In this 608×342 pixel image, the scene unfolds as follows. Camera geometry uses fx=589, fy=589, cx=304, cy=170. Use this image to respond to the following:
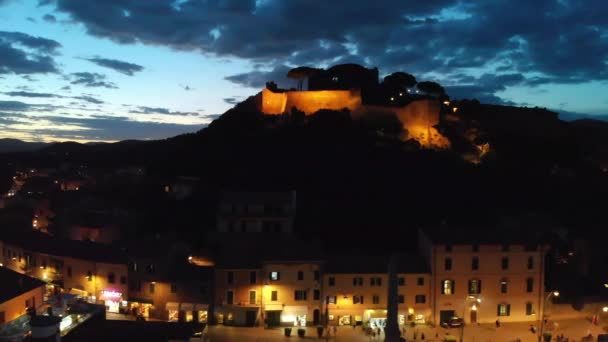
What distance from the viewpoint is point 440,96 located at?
93.2 meters

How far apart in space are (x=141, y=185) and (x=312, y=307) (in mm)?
34936

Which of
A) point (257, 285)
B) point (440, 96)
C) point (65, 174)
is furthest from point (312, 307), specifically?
point (65, 174)

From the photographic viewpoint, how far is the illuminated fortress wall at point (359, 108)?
3157 inches

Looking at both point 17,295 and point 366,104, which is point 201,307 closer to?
point 17,295

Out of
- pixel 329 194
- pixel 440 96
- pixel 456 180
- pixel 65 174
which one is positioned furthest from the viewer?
pixel 65 174

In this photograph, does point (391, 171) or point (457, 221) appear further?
point (391, 171)

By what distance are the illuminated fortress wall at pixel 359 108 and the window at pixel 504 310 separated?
38534mm

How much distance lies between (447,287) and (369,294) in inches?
220

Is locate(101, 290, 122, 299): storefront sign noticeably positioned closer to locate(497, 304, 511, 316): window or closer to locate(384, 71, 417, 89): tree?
locate(497, 304, 511, 316): window

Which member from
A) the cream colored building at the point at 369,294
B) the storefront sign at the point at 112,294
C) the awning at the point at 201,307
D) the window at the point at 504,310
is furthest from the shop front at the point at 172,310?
the window at the point at 504,310

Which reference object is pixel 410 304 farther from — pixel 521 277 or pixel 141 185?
pixel 141 185

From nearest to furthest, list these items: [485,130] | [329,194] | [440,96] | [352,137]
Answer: [329,194] → [352,137] → [485,130] → [440,96]

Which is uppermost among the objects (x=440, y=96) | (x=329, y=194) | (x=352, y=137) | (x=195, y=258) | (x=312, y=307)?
(x=440, y=96)

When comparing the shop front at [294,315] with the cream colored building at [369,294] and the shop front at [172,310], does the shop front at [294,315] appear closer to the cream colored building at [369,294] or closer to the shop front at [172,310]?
the cream colored building at [369,294]
